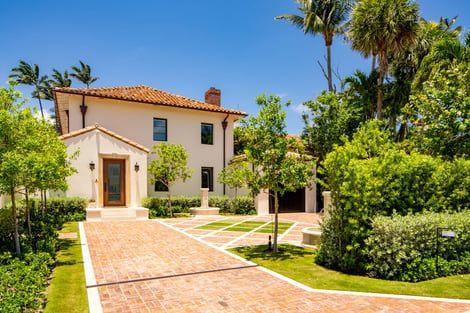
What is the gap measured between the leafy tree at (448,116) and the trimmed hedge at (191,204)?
38.3 feet

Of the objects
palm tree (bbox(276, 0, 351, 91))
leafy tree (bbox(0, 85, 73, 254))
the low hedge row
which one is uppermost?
palm tree (bbox(276, 0, 351, 91))

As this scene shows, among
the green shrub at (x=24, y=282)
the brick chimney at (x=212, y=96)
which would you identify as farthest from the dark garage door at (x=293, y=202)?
the green shrub at (x=24, y=282)

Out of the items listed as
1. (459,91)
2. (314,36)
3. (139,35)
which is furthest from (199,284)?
(314,36)

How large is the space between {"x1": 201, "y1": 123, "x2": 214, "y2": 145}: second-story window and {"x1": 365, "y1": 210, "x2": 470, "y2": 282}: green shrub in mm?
16149

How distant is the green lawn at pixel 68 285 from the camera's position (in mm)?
5559

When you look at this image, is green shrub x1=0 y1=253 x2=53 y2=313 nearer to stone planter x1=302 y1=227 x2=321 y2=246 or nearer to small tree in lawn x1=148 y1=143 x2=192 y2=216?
stone planter x1=302 y1=227 x2=321 y2=246

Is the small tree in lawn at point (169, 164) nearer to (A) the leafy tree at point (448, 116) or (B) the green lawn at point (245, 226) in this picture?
(B) the green lawn at point (245, 226)

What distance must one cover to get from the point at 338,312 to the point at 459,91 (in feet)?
28.6

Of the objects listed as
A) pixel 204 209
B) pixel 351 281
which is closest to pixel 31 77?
pixel 204 209

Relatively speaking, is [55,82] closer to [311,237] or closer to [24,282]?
[311,237]

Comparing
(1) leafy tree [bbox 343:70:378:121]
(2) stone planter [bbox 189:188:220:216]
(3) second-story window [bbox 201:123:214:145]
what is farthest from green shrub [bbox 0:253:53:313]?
(1) leafy tree [bbox 343:70:378:121]

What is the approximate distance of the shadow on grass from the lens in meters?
9.34

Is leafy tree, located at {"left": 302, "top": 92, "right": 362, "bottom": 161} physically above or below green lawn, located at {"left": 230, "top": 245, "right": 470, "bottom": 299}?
above

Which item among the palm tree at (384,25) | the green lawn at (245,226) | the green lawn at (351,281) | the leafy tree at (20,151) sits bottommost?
the green lawn at (245,226)
